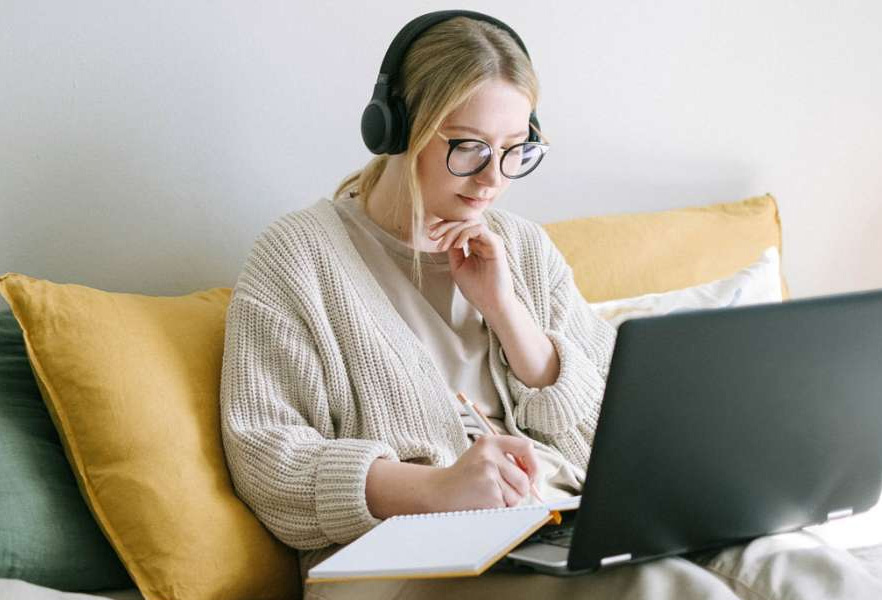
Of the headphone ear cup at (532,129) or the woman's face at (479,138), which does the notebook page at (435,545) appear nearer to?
the woman's face at (479,138)

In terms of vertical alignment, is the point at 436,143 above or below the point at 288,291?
above

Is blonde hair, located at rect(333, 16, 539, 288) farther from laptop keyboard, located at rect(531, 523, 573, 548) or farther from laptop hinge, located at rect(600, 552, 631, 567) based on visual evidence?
laptop hinge, located at rect(600, 552, 631, 567)

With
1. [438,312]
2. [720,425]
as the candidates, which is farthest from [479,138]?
[720,425]

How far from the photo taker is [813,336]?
1.05 metres

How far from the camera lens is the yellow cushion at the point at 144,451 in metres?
1.36

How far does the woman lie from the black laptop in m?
0.23

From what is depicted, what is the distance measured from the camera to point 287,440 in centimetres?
140

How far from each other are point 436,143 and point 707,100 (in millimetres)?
1024

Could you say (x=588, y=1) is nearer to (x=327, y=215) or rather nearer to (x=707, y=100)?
(x=707, y=100)

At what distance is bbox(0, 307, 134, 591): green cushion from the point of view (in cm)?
137

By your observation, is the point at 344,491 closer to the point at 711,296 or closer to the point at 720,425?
the point at 720,425

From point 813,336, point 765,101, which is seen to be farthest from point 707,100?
point 813,336

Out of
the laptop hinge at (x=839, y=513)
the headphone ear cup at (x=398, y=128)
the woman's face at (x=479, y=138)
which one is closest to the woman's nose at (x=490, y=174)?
the woman's face at (x=479, y=138)

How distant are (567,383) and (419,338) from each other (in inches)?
8.5
